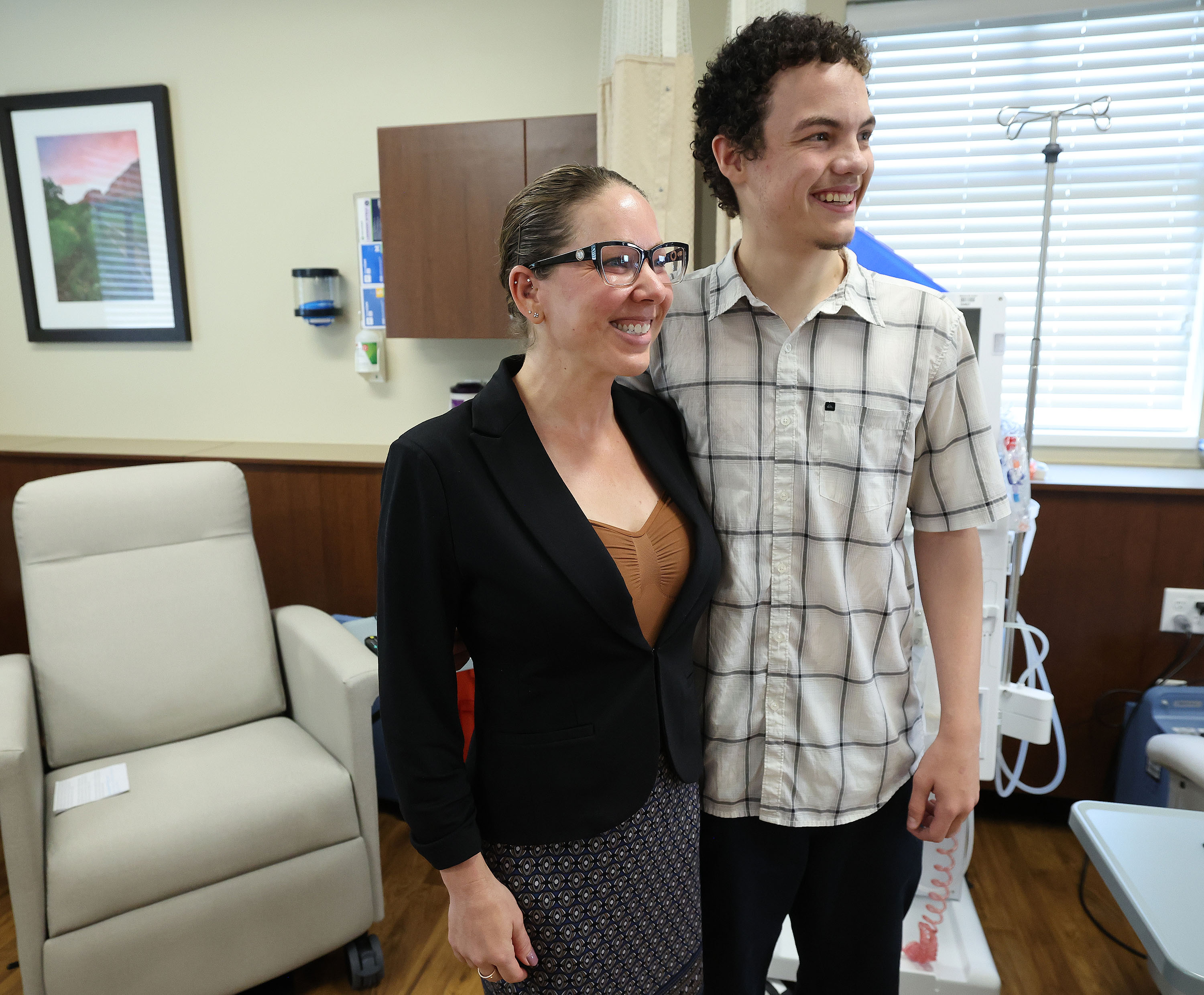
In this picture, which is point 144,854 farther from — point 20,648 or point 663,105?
point 663,105

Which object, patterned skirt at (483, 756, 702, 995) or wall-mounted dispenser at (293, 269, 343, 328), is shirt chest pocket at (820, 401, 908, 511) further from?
wall-mounted dispenser at (293, 269, 343, 328)

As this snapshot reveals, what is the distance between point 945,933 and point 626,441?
1.42 meters

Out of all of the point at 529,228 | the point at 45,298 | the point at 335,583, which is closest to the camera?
the point at 529,228

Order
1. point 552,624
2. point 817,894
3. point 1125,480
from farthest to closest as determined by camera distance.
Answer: point 1125,480 → point 817,894 → point 552,624

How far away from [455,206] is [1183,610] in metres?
2.19

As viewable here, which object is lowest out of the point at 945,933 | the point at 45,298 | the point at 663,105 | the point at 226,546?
the point at 945,933

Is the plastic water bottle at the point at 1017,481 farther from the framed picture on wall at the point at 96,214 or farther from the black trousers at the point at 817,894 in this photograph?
the framed picture on wall at the point at 96,214

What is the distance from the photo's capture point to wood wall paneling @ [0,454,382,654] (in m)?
2.66

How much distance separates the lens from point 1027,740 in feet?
6.31

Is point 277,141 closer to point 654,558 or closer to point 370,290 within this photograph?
point 370,290

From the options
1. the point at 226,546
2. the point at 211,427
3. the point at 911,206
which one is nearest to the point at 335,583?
the point at 226,546

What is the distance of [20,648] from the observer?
2881 mm

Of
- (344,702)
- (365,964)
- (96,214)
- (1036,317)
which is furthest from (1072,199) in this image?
(96,214)

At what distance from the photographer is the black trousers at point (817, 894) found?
3.87 ft
